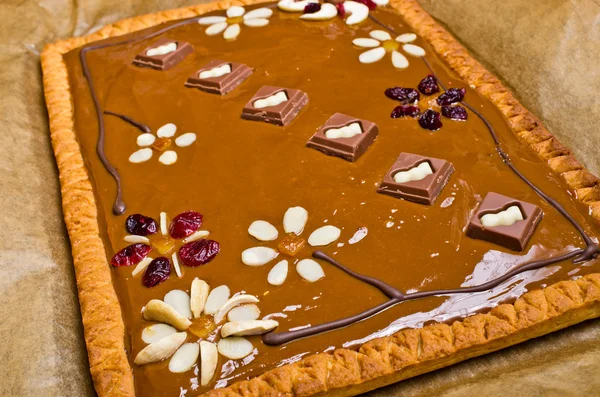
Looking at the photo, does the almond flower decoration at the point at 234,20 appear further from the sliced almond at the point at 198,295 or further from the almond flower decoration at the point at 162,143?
the sliced almond at the point at 198,295

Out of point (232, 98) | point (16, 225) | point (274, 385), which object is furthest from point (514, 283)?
point (16, 225)

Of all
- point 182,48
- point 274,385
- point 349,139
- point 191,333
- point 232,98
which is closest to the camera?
point 274,385

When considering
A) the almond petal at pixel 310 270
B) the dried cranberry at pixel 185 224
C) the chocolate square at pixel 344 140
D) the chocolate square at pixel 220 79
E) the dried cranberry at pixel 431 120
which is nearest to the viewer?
the almond petal at pixel 310 270

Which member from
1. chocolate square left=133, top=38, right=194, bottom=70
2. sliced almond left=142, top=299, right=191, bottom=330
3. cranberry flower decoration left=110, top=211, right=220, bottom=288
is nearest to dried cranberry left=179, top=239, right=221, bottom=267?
cranberry flower decoration left=110, top=211, right=220, bottom=288

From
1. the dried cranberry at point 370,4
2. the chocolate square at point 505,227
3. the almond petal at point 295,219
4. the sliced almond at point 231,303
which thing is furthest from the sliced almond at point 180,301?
the dried cranberry at point 370,4

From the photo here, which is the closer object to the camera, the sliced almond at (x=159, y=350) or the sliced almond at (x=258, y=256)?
the sliced almond at (x=159, y=350)

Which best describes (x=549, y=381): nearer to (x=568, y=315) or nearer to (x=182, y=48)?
(x=568, y=315)

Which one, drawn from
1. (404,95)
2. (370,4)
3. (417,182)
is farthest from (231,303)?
(370,4)
